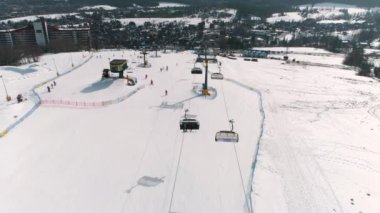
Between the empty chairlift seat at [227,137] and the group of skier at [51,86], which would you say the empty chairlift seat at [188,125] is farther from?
the group of skier at [51,86]

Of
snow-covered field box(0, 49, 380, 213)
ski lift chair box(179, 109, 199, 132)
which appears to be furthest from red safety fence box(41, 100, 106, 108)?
ski lift chair box(179, 109, 199, 132)

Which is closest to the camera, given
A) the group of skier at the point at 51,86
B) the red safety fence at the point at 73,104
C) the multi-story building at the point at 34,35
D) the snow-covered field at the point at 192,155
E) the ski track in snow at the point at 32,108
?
the snow-covered field at the point at 192,155

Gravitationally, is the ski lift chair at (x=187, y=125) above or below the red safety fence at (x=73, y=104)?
above

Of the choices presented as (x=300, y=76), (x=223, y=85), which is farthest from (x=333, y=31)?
(x=223, y=85)

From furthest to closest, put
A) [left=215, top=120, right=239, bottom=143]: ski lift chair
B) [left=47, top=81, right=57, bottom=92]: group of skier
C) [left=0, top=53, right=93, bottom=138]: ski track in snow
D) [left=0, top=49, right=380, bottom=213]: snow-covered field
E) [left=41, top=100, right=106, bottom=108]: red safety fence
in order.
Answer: [left=47, top=81, right=57, bottom=92]: group of skier < [left=41, top=100, right=106, bottom=108]: red safety fence < [left=0, top=53, right=93, bottom=138]: ski track in snow < [left=215, top=120, right=239, bottom=143]: ski lift chair < [left=0, top=49, right=380, bottom=213]: snow-covered field

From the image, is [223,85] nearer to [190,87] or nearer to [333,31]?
[190,87]

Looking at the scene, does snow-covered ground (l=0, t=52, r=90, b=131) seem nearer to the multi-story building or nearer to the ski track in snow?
the ski track in snow

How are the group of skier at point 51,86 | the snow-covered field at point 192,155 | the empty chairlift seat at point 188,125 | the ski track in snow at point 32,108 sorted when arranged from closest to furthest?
the snow-covered field at point 192,155 < the empty chairlift seat at point 188,125 < the ski track in snow at point 32,108 < the group of skier at point 51,86

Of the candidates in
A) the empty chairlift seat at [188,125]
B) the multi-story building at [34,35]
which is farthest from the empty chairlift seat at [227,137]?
the multi-story building at [34,35]

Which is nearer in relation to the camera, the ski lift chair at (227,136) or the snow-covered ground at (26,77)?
the ski lift chair at (227,136)
